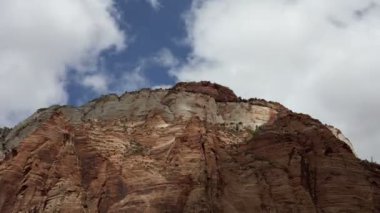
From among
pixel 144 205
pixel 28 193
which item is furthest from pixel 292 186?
pixel 28 193

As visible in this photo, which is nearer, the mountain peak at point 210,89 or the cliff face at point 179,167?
the cliff face at point 179,167

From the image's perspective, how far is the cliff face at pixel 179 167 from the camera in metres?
96.6

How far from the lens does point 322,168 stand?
102312mm

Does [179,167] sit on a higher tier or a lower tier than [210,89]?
lower

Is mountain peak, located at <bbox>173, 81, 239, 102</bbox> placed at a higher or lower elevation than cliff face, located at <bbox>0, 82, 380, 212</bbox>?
higher

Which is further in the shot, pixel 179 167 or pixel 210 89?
pixel 210 89

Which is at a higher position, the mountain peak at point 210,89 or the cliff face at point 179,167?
the mountain peak at point 210,89

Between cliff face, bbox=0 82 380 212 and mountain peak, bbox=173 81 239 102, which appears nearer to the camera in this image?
cliff face, bbox=0 82 380 212

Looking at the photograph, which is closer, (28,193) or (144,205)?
(144,205)

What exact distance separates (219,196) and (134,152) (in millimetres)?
13893

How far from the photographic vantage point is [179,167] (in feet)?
327

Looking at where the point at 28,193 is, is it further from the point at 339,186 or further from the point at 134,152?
the point at 339,186

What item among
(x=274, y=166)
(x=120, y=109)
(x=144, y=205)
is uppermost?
(x=120, y=109)

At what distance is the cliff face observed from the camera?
96625 mm
